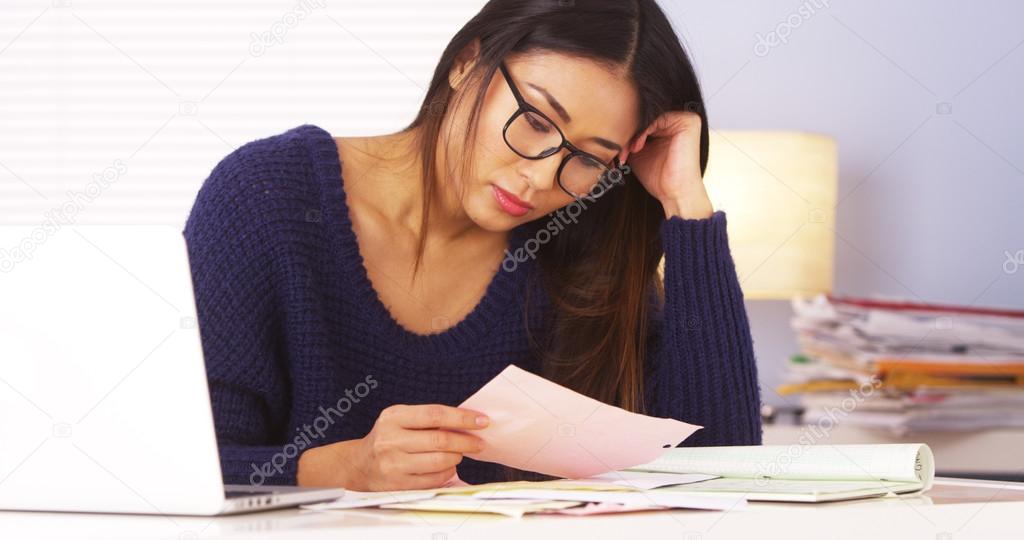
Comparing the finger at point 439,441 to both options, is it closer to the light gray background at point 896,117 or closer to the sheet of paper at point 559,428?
the sheet of paper at point 559,428

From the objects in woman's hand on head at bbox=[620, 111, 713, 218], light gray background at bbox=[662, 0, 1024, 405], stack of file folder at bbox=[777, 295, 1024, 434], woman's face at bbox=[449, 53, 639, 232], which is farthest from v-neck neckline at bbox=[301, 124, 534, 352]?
light gray background at bbox=[662, 0, 1024, 405]

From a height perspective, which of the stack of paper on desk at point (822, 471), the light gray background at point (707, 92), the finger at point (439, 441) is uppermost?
the light gray background at point (707, 92)

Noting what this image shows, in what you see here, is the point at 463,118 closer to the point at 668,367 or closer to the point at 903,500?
the point at 668,367

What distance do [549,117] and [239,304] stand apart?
1.31 ft

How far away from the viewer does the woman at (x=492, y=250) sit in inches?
50.1

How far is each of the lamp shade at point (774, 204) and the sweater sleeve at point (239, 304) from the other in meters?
1.18

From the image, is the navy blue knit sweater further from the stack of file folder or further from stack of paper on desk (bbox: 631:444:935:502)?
the stack of file folder

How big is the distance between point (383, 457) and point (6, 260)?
34cm

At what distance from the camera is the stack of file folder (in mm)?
2033

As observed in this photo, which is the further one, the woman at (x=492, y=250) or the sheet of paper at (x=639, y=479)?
the woman at (x=492, y=250)

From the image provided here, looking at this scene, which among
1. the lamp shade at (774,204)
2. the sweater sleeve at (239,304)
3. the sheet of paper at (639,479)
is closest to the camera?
the sheet of paper at (639,479)

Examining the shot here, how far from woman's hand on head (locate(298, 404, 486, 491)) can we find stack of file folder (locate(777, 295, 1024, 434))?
1346 millimetres

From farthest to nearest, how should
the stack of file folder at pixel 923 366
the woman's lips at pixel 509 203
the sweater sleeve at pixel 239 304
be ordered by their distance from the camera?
Result: 1. the stack of file folder at pixel 923 366
2. the woman's lips at pixel 509 203
3. the sweater sleeve at pixel 239 304

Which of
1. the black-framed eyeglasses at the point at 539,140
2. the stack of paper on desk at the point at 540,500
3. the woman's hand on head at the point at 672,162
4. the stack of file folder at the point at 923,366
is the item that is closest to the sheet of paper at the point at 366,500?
the stack of paper on desk at the point at 540,500
